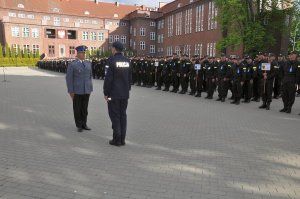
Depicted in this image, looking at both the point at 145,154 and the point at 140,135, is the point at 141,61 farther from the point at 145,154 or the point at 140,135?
the point at 145,154

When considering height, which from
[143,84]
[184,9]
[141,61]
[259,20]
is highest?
[184,9]

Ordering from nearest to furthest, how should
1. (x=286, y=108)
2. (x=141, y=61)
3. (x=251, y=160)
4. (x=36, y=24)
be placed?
(x=251, y=160) < (x=286, y=108) < (x=141, y=61) < (x=36, y=24)

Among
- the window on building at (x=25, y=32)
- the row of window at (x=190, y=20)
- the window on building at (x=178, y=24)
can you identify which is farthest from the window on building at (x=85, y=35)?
the window on building at (x=178, y=24)

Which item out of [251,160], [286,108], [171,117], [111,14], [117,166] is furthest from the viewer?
[111,14]

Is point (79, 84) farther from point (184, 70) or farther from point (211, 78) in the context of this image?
point (184, 70)

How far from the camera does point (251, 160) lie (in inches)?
232

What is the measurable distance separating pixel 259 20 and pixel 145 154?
30069 mm

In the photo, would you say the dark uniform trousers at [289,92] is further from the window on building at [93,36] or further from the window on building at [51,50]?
the window on building at [93,36]

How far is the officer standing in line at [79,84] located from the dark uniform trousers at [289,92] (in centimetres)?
714

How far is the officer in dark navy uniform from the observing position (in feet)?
21.2

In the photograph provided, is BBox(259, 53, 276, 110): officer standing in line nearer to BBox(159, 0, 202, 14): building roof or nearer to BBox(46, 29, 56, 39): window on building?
BBox(159, 0, 202, 14): building roof

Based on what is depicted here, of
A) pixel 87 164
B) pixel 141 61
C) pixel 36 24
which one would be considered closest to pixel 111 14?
pixel 36 24

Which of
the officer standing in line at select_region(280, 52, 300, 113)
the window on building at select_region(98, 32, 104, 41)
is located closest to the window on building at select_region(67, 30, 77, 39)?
the window on building at select_region(98, 32, 104, 41)

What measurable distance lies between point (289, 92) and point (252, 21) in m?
22.9
